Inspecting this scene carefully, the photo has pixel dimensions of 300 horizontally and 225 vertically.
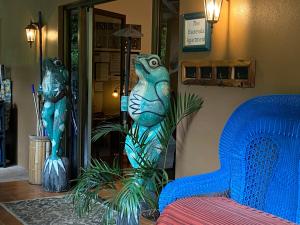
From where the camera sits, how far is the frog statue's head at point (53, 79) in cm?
464

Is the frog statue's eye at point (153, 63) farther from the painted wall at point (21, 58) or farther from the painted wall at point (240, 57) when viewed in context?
the painted wall at point (21, 58)

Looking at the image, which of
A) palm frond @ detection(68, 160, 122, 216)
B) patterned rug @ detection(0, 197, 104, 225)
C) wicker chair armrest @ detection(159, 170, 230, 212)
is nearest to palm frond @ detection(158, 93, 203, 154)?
palm frond @ detection(68, 160, 122, 216)

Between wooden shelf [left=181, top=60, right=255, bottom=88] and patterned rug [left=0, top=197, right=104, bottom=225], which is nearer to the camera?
wooden shelf [left=181, top=60, right=255, bottom=88]

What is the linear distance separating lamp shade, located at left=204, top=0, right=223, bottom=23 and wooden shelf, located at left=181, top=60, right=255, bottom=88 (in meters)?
0.29

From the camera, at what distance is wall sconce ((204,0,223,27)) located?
9.46 ft

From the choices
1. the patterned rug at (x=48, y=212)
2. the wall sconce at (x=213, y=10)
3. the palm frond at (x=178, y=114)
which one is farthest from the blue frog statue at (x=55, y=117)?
the wall sconce at (x=213, y=10)

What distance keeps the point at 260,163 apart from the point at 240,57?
777 mm

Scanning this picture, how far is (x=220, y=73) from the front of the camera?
117 inches

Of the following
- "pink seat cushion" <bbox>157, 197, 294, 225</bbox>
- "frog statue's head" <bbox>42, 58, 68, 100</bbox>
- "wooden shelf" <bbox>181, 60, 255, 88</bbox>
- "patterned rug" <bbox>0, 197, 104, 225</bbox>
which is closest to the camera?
"pink seat cushion" <bbox>157, 197, 294, 225</bbox>

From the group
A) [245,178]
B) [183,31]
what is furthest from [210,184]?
[183,31]

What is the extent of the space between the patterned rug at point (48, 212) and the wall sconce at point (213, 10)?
6.57ft

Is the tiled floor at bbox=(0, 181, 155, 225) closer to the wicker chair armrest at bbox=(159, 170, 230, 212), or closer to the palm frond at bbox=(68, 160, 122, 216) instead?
the palm frond at bbox=(68, 160, 122, 216)

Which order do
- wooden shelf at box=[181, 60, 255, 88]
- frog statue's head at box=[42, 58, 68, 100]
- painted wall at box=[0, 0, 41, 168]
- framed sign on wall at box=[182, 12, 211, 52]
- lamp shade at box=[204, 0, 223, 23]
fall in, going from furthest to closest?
1. painted wall at box=[0, 0, 41, 168]
2. frog statue's head at box=[42, 58, 68, 100]
3. framed sign on wall at box=[182, 12, 211, 52]
4. lamp shade at box=[204, 0, 223, 23]
5. wooden shelf at box=[181, 60, 255, 88]

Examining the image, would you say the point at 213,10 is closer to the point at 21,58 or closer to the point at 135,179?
the point at 135,179
